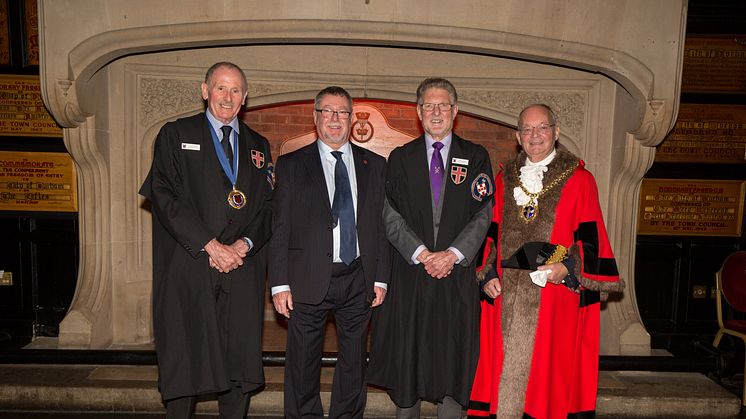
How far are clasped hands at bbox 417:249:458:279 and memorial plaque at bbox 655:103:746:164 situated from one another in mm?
3082

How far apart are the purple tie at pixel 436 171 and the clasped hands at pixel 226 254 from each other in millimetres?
987

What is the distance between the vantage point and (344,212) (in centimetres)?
268

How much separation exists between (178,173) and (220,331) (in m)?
0.80

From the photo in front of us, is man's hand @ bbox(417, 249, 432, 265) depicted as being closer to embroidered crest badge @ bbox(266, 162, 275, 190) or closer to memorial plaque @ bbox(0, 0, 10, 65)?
embroidered crest badge @ bbox(266, 162, 275, 190)

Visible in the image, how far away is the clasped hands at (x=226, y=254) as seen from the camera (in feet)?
8.23

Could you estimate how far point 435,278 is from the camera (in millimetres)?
2715

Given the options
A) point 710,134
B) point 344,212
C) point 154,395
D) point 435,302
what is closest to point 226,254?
point 344,212

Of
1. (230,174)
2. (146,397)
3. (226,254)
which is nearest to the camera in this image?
(226,254)

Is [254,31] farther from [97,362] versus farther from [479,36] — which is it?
[97,362]

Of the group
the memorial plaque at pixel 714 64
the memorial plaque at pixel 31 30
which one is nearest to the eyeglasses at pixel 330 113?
the memorial plaque at pixel 31 30

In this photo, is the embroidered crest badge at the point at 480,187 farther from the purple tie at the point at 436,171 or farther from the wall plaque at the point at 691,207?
the wall plaque at the point at 691,207

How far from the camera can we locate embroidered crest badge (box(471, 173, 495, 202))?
272cm

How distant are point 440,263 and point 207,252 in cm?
113

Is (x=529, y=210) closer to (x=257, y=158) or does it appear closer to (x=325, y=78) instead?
(x=257, y=158)
